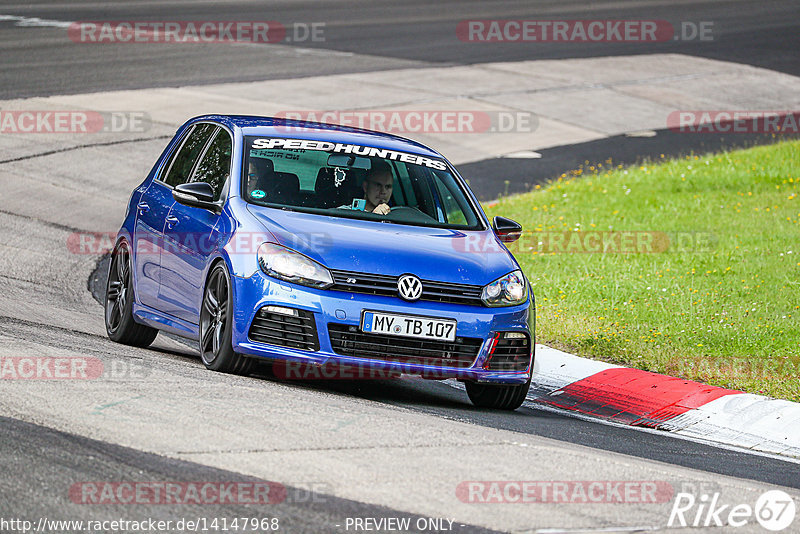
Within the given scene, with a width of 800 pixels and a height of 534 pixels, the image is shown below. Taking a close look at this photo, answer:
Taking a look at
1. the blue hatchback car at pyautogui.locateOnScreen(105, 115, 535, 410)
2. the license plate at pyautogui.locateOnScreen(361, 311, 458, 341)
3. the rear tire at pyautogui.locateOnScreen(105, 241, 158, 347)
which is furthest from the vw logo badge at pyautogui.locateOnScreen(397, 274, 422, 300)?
the rear tire at pyautogui.locateOnScreen(105, 241, 158, 347)

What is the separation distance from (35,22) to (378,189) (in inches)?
954

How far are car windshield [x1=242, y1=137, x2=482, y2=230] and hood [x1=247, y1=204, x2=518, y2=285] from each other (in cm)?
24

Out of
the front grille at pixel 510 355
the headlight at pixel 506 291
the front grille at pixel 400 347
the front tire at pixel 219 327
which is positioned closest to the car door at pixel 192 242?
the front tire at pixel 219 327

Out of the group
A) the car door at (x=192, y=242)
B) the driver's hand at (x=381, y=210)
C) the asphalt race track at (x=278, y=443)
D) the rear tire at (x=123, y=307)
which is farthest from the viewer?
the rear tire at (x=123, y=307)

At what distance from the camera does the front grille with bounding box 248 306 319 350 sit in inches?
286

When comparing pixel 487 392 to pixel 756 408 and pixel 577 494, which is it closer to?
pixel 756 408

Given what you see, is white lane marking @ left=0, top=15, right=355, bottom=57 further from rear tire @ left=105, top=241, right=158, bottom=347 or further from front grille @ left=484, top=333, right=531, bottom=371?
front grille @ left=484, top=333, right=531, bottom=371

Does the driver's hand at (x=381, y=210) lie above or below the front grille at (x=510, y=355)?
above

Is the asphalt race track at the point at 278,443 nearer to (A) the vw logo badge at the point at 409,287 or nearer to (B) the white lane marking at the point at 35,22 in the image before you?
(A) the vw logo badge at the point at 409,287

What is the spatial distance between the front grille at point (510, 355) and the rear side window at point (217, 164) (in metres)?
2.12

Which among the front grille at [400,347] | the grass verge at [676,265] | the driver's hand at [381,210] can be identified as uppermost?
the driver's hand at [381,210]

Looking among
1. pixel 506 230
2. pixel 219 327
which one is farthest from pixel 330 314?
pixel 506 230

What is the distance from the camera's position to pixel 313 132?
8.98 meters

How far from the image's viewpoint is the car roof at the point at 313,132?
8.80m
